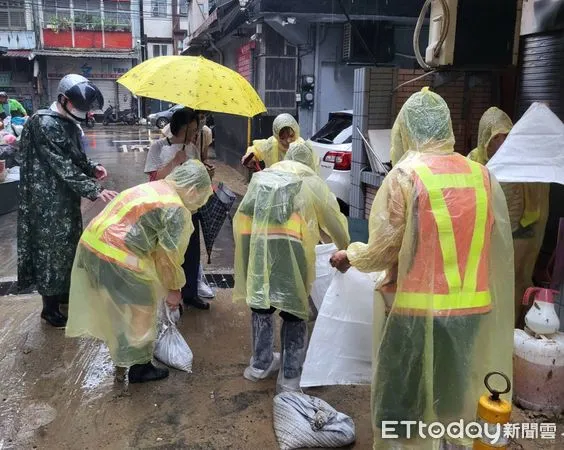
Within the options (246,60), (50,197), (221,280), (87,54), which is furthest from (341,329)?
(87,54)

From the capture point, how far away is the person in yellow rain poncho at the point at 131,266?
2.85m

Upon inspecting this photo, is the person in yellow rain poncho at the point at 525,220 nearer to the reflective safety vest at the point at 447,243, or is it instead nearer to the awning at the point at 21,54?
the reflective safety vest at the point at 447,243

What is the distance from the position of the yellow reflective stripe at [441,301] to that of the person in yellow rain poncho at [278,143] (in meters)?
3.35

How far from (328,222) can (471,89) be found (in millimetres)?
2807

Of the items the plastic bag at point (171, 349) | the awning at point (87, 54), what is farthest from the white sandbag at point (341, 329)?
the awning at point (87, 54)

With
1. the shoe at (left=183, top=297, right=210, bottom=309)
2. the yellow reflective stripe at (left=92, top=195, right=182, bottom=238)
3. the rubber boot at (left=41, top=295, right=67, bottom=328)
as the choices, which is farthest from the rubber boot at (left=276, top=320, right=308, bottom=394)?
the rubber boot at (left=41, top=295, right=67, bottom=328)

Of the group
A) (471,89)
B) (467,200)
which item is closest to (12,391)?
(467,200)

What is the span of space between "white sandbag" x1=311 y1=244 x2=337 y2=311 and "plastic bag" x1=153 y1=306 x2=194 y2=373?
932 millimetres

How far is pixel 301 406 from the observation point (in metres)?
2.68

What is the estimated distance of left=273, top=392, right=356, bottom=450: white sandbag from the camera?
102 inches

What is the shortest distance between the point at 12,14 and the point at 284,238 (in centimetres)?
3090

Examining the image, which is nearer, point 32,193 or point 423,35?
point 32,193

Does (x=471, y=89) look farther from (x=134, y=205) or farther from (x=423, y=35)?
(x=423, y=35)

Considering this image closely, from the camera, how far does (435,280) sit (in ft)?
6.64
